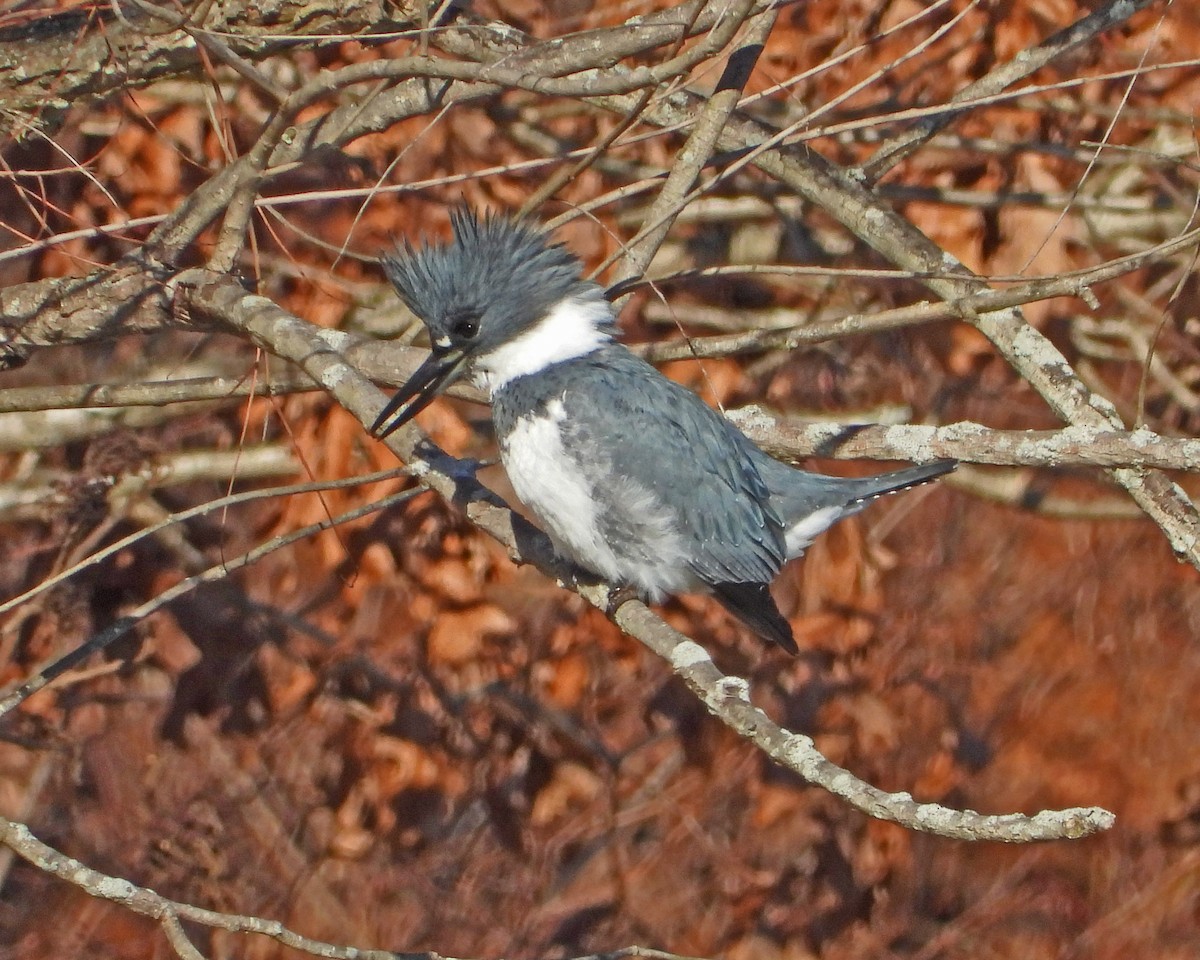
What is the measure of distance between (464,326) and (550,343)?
0.17 meters

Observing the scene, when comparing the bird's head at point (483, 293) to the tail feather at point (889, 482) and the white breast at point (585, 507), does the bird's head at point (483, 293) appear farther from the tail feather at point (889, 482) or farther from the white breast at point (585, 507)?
the tail feather at point (889, 482)

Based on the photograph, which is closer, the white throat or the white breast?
the white breast

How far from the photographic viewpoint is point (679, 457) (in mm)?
2291

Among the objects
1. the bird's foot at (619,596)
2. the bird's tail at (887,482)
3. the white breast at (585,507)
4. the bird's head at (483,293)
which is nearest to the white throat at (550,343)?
Answer: the bird's head at (483,293)

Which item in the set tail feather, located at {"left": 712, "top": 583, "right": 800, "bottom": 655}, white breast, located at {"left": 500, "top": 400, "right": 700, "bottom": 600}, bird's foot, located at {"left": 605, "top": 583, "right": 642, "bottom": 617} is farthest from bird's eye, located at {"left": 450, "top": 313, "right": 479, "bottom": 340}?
tail feather, located at {"left": 712, "top": 583, "right": 800, "bottom": 655}

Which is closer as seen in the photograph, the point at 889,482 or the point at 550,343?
the point at 550,343

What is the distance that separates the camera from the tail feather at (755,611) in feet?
7.64

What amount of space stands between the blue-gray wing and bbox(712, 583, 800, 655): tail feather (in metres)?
0.02

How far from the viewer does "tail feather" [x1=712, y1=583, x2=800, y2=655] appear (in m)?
2.33

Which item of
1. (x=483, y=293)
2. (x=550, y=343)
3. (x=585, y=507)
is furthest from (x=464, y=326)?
(x=585, y=507)

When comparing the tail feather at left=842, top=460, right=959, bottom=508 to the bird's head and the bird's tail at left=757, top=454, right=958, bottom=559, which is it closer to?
the bird's tail at left=757, top=454, right=958, bottom=559

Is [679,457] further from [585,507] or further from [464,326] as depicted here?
[464,326]

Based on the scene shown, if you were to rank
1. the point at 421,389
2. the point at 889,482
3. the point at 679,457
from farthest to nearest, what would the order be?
the point at 889,482, the point at 679,457, the point at 421,389

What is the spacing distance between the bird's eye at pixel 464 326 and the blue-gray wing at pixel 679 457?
17cm
